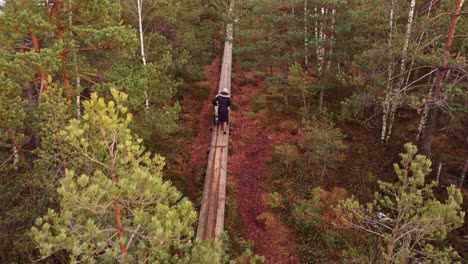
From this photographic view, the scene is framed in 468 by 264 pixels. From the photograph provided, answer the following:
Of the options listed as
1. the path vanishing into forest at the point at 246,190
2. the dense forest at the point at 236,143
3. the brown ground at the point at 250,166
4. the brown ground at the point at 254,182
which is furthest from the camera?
the brown ground at the point at 250,166

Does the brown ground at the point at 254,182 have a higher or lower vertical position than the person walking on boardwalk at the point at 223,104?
lower

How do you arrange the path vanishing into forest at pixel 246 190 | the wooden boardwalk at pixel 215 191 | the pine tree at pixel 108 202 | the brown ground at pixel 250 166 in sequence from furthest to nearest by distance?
the brown ground at pixel 250 166
the path vanishing into forest at pixel 246 190
the wooden boardwalk at pixel 215 191
the pine tree at pixel 108 202

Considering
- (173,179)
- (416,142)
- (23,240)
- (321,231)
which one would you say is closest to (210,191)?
(173,179)

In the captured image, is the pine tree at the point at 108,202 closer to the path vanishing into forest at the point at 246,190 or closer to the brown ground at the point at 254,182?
the path vanishing into forest at the point at 246,190

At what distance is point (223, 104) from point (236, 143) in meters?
2.81

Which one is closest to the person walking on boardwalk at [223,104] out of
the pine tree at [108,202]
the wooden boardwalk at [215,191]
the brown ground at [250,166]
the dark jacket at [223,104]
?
the dark jacket at [223,104]

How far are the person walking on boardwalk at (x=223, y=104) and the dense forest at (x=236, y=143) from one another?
5.51 ft

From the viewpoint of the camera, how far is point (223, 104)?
1778cm

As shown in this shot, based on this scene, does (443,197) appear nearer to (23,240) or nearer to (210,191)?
(210,191)

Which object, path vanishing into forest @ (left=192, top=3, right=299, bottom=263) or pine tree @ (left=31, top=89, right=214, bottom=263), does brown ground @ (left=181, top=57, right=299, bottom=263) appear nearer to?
path vanishing into forest @ (left=192, top=3, right=299, bottom=263)

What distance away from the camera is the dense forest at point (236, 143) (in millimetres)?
6180

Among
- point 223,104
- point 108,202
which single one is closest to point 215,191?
point 223,104

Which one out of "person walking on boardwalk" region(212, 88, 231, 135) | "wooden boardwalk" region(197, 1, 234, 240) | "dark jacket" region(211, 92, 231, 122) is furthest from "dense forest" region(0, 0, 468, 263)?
"dark jacket" region(211, 92, 231, 122)

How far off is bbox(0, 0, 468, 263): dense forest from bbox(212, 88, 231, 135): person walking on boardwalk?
1.68 metres
